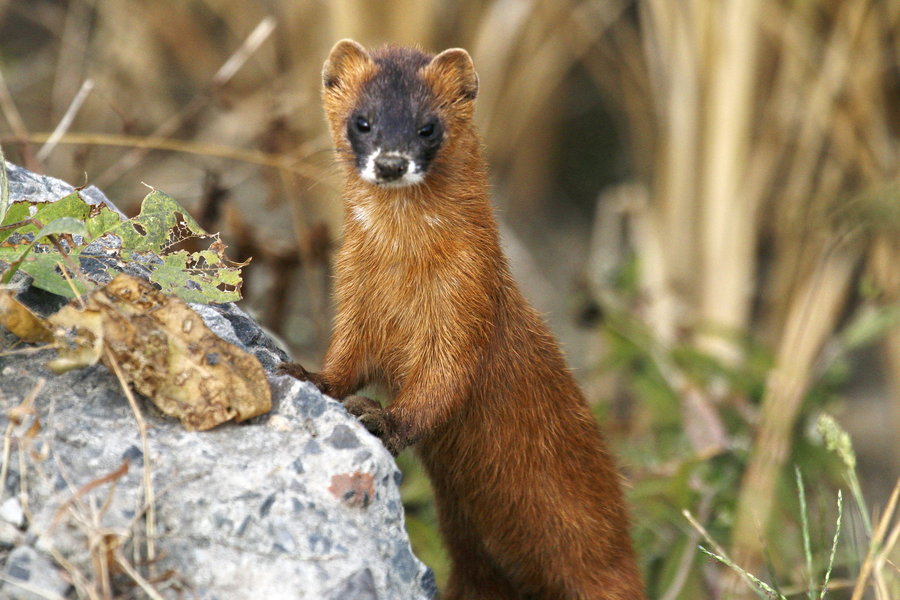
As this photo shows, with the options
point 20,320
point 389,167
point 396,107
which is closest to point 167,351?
point 20,320

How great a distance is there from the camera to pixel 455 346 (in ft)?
10.7

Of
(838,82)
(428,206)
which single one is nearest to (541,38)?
(838,82)

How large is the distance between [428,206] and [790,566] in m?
2.71

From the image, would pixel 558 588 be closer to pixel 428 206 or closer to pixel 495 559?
pixel 495 559

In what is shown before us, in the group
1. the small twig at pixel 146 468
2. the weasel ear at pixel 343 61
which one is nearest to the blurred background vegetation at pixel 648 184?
the weasel ear at pixel 343 61

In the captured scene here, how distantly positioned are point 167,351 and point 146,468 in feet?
1.09

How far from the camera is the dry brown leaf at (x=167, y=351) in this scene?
2.43 meters

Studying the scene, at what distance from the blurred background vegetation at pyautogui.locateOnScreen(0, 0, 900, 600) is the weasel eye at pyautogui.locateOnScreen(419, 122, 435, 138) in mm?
787

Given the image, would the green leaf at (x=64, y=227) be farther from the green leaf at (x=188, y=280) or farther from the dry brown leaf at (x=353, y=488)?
the dry brown leaf at (x=353, y=488)

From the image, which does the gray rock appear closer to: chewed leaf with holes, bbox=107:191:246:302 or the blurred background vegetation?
chewed leaf with holes, bbox=107:191:246:302

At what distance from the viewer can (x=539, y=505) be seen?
11.7ft

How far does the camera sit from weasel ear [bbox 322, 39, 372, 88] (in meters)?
3.49

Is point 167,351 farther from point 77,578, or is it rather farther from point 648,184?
point 648,184

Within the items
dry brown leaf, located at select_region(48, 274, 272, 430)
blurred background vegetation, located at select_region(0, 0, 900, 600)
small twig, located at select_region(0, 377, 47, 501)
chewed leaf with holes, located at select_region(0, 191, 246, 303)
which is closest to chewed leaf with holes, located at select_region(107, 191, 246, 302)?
chewed leaf with holes, located at select_region(0, 191, 246, 303)
